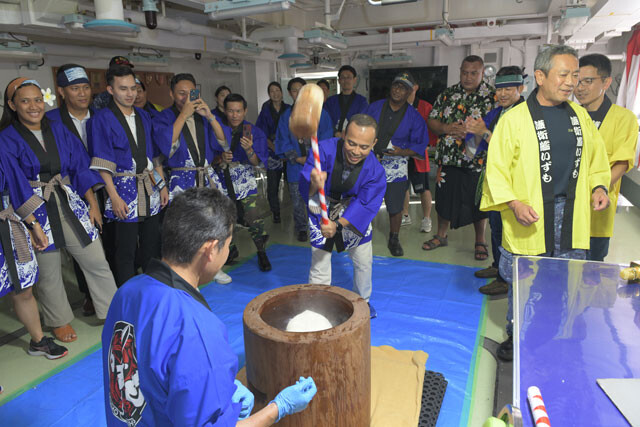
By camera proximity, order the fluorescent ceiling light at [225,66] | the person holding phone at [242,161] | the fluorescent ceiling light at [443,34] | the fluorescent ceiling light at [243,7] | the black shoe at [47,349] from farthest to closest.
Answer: the fluorescent ceiling light at [225,66] < the fluorescent ceiling light at [443,34] < the person holding phone at [242,161] < the fluorescent ceiling light at [243,7] < the black shoe at [47,349]

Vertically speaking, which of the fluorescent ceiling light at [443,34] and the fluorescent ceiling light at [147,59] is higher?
the fluorescent ceiling light at [443,34]

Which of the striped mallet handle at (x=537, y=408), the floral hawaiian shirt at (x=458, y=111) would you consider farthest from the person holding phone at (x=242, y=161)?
the striped mallet handle at (x=537, y=408)

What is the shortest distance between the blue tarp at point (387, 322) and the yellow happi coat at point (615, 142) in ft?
3.23

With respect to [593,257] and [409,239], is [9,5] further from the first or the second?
[593,257]

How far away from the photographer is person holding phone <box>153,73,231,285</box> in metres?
3.31

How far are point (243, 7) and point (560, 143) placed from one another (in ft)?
8.23

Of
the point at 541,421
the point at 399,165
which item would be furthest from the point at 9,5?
the point at 541,421

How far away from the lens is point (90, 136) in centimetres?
301

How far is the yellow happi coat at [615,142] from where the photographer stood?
287cm

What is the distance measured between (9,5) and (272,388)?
433cm

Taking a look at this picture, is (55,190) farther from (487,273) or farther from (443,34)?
(443,34)

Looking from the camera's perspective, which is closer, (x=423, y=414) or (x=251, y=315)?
(x=251, y=315)

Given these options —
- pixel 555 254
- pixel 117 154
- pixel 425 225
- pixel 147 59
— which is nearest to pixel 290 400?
pixel 555 254

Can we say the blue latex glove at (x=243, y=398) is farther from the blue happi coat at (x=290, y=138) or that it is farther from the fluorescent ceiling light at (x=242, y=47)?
the fluorescent ceiling light at (x=242, y=47)
